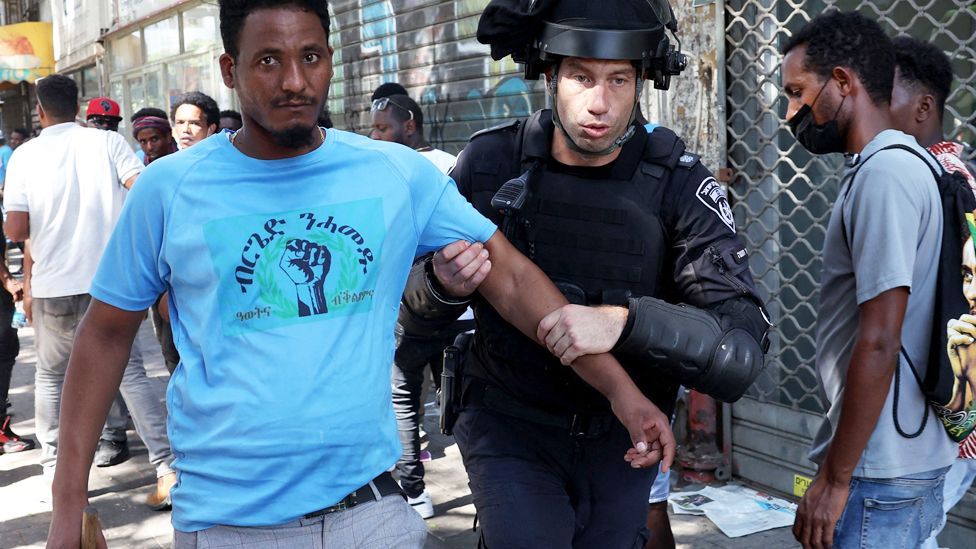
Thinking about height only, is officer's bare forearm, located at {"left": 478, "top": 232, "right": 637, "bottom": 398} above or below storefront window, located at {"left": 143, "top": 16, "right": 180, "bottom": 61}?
below

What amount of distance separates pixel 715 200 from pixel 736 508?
2558 mm

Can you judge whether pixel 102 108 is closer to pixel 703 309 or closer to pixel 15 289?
pixel 15 289

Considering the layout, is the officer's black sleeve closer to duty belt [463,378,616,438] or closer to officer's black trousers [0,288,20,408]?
duty belt [463,378,616,438]

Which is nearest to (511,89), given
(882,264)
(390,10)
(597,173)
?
(390,10)

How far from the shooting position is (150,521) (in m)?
4.99

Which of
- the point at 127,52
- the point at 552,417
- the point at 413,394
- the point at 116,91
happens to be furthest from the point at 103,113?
the point at 116,91

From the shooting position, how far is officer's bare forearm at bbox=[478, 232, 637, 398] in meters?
2.45

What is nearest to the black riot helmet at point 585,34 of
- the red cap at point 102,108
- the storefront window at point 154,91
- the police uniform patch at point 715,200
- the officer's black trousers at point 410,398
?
the police uniform patch at point 715,200

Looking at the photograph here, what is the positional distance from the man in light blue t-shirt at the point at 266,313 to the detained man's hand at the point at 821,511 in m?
1.09

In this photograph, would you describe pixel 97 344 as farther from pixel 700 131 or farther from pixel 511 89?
pixel 511 89

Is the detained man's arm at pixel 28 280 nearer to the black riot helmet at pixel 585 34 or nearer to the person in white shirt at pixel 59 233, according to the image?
the person in white shirt at pixel 59 233

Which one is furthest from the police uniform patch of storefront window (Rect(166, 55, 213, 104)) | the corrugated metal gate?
storefront window (Rect(166, 55, 213, 104))

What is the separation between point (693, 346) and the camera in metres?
2.43

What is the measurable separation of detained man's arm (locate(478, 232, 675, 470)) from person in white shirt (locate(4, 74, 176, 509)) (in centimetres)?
332
